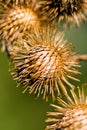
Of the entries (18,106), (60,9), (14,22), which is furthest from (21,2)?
(18,106)

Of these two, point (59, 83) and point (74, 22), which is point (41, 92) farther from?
point (74, 22)

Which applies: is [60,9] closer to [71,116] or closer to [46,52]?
[46,52]

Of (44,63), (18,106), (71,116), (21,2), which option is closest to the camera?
(71,116)

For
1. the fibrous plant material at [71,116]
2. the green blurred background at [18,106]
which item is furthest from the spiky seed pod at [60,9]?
the green blurred background at [18,106]

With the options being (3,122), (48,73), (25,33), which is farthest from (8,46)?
(3,122)

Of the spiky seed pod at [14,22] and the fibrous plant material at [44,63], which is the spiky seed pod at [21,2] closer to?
the spiky seed pod at [14,22]

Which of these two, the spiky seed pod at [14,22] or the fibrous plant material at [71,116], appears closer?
the fibrous plant material at [71,116]
